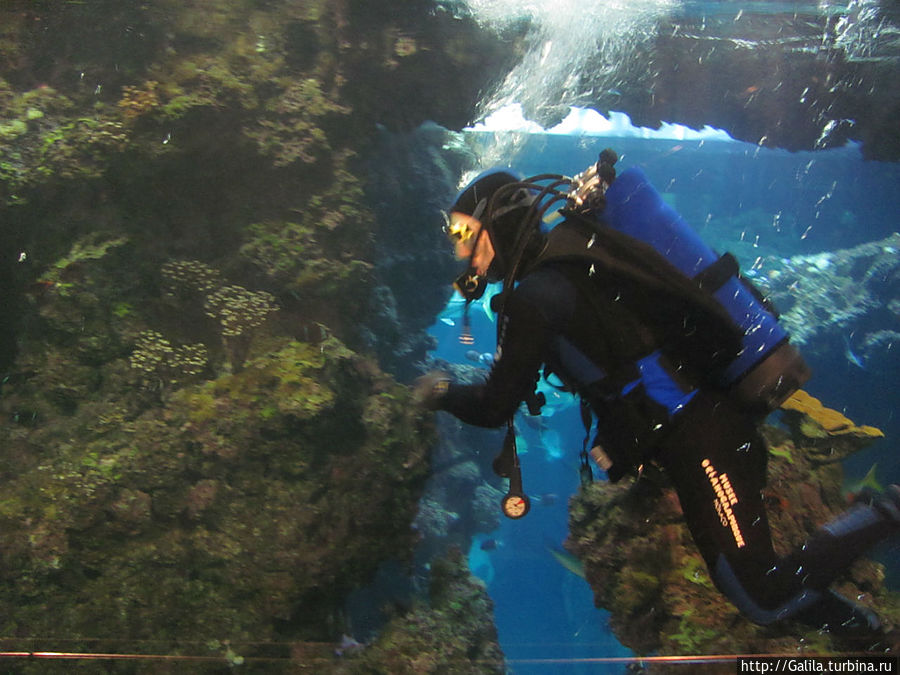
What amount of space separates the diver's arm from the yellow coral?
6.77 ft

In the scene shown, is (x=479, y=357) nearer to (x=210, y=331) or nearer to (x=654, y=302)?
(x=210, y=331)

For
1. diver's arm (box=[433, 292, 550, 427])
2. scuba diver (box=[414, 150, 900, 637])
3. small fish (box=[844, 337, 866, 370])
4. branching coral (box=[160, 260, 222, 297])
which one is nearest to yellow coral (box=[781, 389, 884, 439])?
scuba diver (box=[414, 150, 900, 637])

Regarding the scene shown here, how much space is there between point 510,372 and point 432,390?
18.6 inches

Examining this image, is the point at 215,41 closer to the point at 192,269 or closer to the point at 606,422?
the point at 192,269

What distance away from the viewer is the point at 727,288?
178 centimetres

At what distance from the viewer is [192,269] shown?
166 inches

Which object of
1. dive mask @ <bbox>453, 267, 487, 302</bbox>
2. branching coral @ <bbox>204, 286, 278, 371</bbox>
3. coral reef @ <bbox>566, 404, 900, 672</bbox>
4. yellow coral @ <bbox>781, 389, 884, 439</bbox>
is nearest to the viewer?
dive mask @ <bbox>453, 267, 487, 302</bbox>

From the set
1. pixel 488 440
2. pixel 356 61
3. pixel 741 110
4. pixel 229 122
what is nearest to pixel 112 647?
pixel 229 122

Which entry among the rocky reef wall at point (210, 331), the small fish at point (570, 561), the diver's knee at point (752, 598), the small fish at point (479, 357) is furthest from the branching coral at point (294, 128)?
the small fish at point (479, 357)

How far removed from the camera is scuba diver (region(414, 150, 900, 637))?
1.71 meters

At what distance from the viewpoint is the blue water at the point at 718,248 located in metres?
4.08

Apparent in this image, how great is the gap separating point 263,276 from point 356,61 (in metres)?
3.09

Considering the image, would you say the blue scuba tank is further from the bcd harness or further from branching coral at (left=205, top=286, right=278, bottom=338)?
branching coral at (left=205, top=286, right=278, bottom=338)

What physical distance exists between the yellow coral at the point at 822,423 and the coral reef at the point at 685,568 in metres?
0.09
